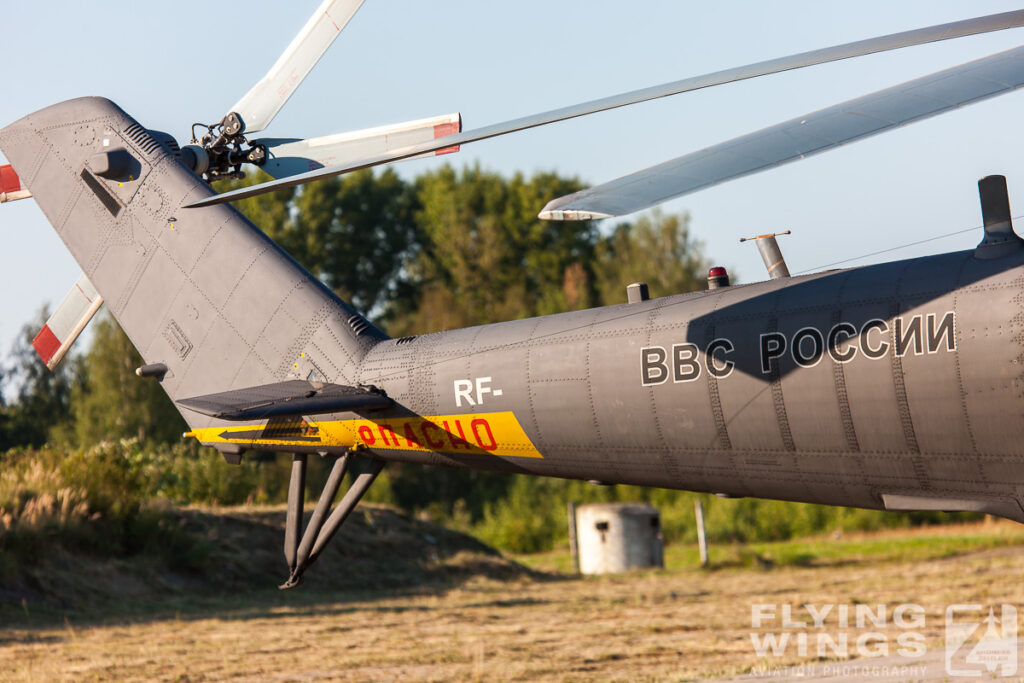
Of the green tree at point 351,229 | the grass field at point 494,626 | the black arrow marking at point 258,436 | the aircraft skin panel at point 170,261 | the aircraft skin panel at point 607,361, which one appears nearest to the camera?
the aircraft skin panel at point 607,361

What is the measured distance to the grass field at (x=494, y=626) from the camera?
11828 millimetres

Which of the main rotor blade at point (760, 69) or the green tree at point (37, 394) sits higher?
the green tree at point (37, 394)

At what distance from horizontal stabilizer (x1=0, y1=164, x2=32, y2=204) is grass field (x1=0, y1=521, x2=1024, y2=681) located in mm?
5692

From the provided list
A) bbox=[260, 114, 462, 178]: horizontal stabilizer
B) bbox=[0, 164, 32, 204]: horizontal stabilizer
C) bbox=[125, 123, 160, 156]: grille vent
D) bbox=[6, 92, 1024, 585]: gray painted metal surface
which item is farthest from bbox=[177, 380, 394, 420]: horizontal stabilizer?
bbox=[0, 164, 32, 204]: horizontal stabilizer

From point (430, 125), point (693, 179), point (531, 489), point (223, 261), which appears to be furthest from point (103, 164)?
point (531, 489)

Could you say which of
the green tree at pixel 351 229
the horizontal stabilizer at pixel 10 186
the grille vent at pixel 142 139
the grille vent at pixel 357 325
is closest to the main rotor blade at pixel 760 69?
the grille vent at pixel 357 325

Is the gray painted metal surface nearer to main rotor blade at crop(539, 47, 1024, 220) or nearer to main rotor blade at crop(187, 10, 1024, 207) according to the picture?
main rotor blade at crop(539, 47, 1024, 220)

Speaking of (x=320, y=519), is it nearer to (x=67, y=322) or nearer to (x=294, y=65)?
(x=67, y=322)

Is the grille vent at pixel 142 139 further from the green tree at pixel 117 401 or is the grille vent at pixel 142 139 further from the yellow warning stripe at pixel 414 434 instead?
the green tree at pixel 117 401

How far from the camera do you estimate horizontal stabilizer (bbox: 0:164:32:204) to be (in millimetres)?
10891

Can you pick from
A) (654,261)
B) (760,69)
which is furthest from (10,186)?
(654,261)

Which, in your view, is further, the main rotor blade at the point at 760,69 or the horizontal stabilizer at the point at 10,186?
the horizontal stabilizer at the point at 10,186

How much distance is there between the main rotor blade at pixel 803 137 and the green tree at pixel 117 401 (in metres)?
43.4

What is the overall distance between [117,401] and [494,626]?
3597 cm
